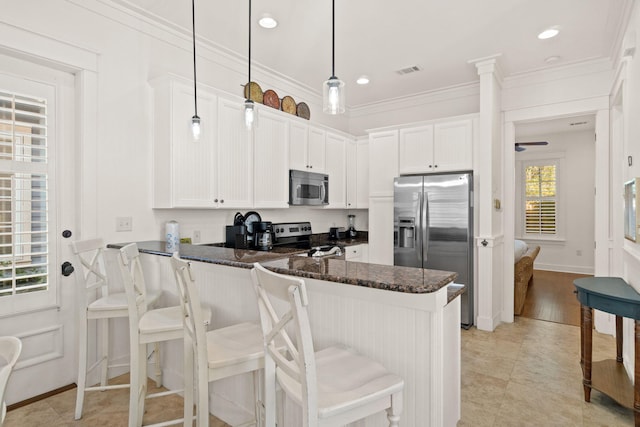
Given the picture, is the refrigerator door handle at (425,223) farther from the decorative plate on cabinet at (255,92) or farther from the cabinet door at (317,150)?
the decorative plate on cabinet at (255,92)

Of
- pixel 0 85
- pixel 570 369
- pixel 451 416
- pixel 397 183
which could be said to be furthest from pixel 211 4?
pixel 570 369

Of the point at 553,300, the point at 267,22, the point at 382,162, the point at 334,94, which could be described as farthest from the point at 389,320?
the point at 553,300

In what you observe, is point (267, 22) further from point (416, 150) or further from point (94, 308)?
point (94, 308)

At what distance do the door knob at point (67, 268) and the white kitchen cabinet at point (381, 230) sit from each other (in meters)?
3.25

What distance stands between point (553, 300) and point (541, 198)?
3.14 meters

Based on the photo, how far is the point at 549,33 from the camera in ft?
10.4

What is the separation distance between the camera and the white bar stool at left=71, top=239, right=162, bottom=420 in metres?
2.24

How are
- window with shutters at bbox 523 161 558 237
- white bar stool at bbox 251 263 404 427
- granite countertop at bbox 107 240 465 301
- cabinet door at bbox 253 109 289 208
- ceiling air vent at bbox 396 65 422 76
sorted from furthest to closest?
window with shutters at bbox 523 161 558 237, ceiling air vent at bbox 396 65 422 76, cabinet door at bbox 253 109 289 208, granite countertop at bbox 107 240 465 301, white bar stool at bbox 251 263 404 427

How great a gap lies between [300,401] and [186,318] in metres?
0.83

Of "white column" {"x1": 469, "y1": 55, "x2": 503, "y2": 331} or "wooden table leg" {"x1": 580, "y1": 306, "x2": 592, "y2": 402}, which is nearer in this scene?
"wooden table leg" {"x1": 580, "y1": 306, "x2": 592, "y2": 402}

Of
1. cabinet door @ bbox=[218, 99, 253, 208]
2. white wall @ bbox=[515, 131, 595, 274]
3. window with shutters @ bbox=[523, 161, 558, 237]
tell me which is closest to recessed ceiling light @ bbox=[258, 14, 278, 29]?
cabinet door @ bbox=[218, 99, 253, 208]

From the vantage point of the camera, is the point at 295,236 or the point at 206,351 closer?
the point at 206,351

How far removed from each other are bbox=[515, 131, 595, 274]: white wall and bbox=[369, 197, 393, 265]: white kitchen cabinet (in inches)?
186

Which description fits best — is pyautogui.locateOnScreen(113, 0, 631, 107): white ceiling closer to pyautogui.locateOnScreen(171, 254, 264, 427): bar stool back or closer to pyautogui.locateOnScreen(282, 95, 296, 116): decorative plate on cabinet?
pyautogui.locateOnScreen(282, 95, 296, 116): decorative plate on cabinet
